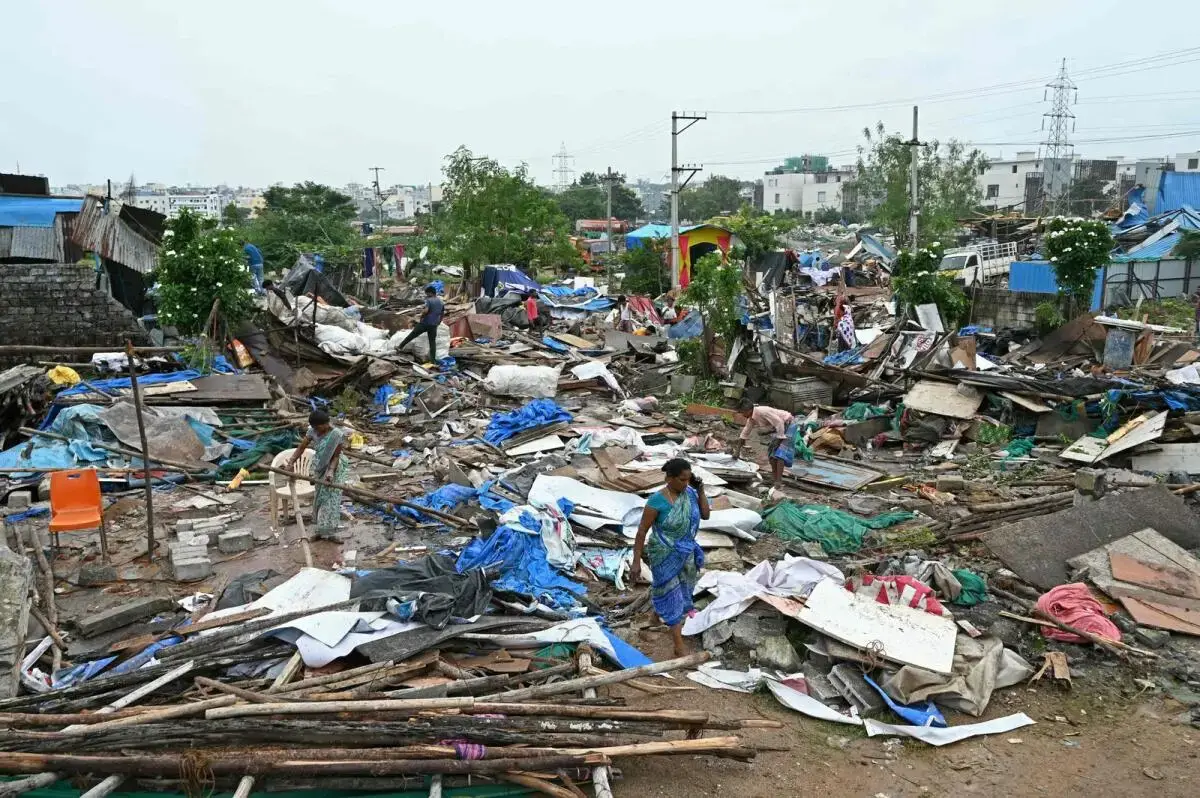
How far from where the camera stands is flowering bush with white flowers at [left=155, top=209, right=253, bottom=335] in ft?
44.6

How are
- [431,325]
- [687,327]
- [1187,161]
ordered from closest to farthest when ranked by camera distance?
[431,325]
[687,327]
[1187,161]

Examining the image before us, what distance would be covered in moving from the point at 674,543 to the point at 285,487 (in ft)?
14.9

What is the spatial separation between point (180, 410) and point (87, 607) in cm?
488

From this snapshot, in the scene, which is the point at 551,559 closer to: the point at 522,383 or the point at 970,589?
the point at 970,589

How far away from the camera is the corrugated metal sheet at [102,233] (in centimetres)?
1585

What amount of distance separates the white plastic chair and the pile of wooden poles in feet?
11.2

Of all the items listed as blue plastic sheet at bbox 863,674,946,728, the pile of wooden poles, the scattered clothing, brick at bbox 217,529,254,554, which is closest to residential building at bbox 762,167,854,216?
brick at bbox 217,529,254,554

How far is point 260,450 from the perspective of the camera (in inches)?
423

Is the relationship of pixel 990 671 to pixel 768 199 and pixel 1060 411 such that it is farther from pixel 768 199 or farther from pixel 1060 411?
pixel 768 199

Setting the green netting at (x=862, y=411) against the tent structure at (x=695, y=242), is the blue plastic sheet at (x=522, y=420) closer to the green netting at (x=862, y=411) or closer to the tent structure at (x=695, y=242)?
the green netting at (x=862, y=411)

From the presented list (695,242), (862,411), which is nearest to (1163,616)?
(862,411)

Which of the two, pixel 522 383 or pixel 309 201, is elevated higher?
pixel 309 201

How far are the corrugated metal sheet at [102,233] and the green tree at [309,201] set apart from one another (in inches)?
916

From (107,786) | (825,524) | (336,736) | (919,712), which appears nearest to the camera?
(107,786)
